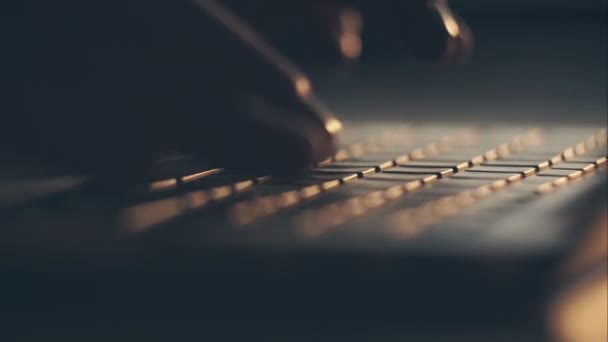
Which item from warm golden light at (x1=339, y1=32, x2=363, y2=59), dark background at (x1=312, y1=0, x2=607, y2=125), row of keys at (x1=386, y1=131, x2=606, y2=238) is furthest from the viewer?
dark background at (x1=312, y1=0, x2=607, y2=125)

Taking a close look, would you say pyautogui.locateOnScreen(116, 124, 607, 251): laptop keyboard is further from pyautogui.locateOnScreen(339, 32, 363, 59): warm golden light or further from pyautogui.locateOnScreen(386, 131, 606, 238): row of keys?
pyautogui.locateOnScreen(339, 32, 363, 59): warm golden light

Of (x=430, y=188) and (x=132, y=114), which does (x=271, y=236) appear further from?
(x=132, y=114)

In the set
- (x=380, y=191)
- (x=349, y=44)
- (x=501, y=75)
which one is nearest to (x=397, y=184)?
(x=380, y=191)

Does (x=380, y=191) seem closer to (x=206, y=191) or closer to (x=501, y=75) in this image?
(x=206, y=191)

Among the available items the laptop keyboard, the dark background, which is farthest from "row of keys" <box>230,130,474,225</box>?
the dark background

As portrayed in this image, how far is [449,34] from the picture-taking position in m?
0.74

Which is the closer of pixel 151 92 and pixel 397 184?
pixel 397 184

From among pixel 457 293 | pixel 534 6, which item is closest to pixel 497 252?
pixel 457 293

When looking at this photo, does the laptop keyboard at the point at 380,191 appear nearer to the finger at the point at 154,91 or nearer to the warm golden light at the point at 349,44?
the finger at the point at 154,91

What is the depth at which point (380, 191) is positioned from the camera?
17.0 inches

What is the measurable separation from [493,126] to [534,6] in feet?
4.53

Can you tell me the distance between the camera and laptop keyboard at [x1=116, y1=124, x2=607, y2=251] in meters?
0.35

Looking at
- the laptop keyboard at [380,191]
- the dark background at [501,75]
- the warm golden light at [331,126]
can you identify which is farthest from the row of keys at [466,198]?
the dark background at [501,75]

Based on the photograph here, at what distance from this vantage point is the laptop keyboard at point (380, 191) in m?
0.35
